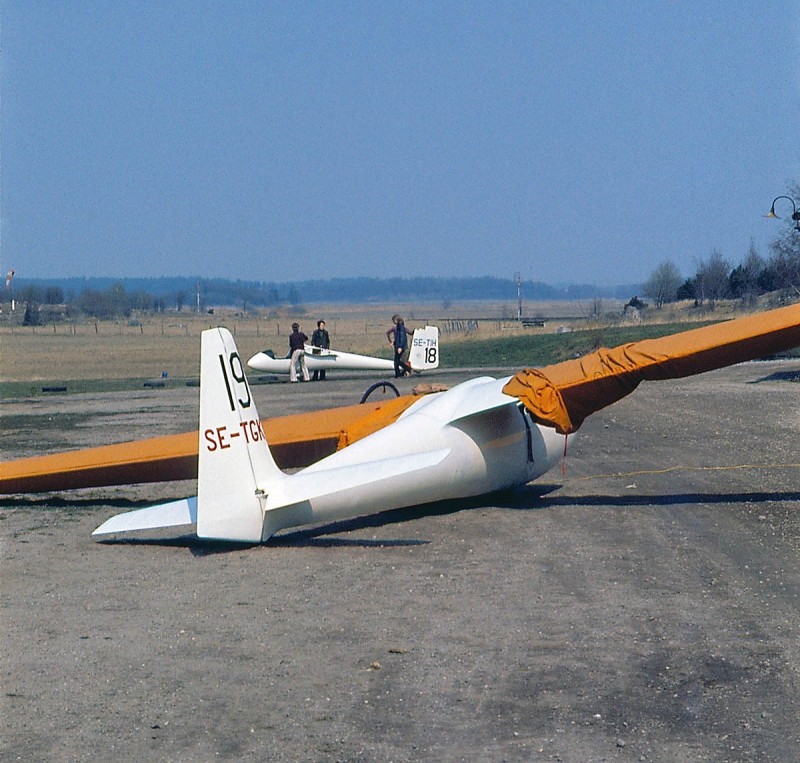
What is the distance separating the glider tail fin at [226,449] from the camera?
10.4 meters

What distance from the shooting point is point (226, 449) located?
34.2ft

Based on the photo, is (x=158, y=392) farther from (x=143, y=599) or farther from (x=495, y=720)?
(x=495, y=720)

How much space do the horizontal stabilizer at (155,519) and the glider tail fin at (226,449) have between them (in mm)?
694

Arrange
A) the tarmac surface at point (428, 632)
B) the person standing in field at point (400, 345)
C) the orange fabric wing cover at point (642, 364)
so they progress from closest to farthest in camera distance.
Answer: the tarmac surface at point (428, 632), the orange fabric wing cover at point (642, 364), the person standing in field at point (400, 345)

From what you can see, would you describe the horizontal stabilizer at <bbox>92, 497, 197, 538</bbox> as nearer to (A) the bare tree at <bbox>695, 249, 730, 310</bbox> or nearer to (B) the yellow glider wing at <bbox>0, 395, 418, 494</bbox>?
(B) the yellow glider wing at <bbox>0, 395, 418, 494</bbox>

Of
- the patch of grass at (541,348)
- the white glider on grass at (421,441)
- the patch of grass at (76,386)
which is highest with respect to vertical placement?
the white glider on grass at (421,441)

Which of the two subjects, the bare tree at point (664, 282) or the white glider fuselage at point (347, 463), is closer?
the white glider fuselage at point (347, 463)

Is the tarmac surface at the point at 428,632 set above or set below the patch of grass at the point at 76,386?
above

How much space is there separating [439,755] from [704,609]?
346 centimetres

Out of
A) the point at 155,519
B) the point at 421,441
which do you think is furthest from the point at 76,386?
the point at 155,519

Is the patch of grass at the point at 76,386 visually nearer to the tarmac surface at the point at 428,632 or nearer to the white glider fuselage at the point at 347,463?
the tarmac surface at the point at 428,632

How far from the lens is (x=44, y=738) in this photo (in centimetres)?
Answer: 669

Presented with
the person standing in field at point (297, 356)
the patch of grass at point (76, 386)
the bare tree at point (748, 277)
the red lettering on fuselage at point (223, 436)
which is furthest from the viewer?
the bare tree at point (748, 277)

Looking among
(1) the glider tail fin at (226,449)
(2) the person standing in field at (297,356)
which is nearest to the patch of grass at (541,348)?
(2) the person standing in field at (297,356)
